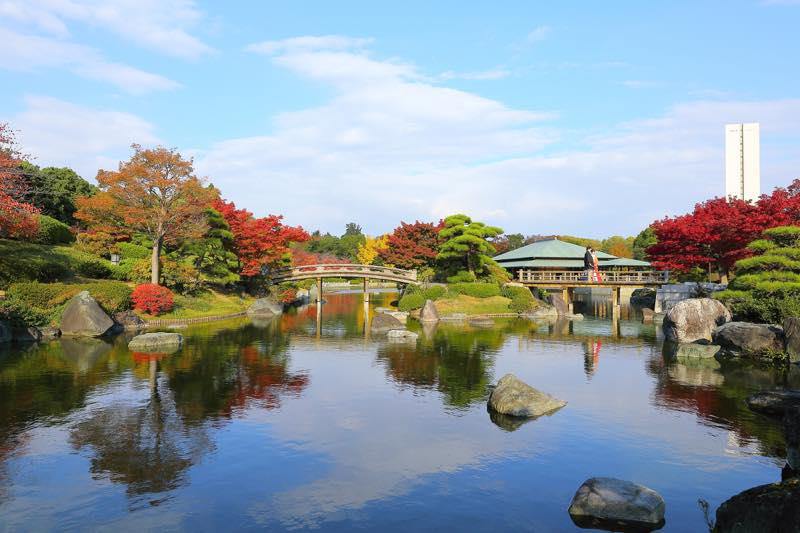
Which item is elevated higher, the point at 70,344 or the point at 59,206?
the point at 59,206

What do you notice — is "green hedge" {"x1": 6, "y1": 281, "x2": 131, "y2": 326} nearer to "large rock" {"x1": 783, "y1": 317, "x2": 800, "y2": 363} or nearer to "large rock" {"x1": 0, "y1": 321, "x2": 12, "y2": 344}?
"large rock" {"x1": 0, "y1": 321, "x2": 12, "y2": 344}

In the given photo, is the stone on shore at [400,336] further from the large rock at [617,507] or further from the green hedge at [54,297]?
the large rock at [617,507]

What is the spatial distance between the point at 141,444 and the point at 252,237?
119 feet

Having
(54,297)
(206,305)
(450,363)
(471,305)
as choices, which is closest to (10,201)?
(54,297)

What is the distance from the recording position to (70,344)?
28422 millimetres

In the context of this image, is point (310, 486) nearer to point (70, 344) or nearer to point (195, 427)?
point (195, 427)

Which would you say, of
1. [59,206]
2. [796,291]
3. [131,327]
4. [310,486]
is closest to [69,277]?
[131,327]

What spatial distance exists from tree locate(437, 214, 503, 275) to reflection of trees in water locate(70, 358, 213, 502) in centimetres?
3581

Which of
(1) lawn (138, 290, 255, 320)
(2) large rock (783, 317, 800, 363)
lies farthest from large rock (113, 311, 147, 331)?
(2) large rock (783, 317, 800, 363)

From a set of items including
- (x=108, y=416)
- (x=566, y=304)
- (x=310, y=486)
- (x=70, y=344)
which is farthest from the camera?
(x=566, y=304)

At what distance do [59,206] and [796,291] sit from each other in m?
59.8

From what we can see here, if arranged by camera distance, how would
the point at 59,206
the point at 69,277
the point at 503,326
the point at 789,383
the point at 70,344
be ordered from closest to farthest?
the point at 789,383
the point at 70,344
the point at 69,277
the point at 503,326
the point at 59,206

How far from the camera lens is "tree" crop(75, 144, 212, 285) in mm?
38562

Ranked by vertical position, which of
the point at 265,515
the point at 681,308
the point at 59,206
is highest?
the point at 59,206
